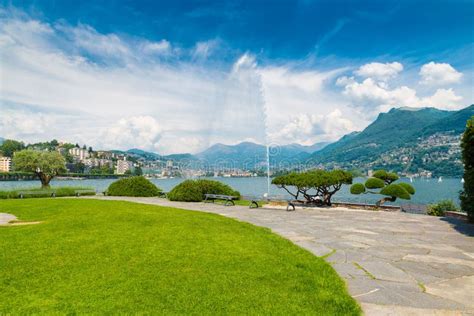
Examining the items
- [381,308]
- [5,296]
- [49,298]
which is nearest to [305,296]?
[381,308]

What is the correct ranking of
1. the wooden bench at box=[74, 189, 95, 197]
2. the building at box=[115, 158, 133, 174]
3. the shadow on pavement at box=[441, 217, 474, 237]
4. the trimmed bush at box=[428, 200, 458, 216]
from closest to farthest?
the shadow on pavement at box=[441, 217, 474, 237] < the trimmed bush at box=[428, 200, 458, 216] < the wooden bench at box=[74, 189, 95, 197] < the building at box=[115, 158, 133, 174]

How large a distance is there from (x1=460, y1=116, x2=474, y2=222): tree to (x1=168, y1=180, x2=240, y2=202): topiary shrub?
16729mm

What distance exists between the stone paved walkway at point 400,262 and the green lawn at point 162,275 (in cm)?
51

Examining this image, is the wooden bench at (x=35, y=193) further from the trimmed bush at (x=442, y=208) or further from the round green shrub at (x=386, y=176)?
the trimmed bush at (x=442, y=208)

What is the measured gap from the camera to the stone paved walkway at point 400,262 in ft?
15.1

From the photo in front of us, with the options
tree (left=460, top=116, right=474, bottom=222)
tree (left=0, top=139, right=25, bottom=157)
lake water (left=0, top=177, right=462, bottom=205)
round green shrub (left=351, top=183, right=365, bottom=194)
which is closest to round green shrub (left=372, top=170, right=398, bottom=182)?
lake water (left=0, top=177, right=462, bottom=205)

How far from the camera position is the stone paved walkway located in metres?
4.62

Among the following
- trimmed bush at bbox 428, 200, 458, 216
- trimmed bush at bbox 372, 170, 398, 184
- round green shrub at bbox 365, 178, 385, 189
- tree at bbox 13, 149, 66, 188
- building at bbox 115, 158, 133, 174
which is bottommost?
trimmed bush at bbox 428, 200, 458, 216

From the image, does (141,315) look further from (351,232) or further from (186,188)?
(186,188)

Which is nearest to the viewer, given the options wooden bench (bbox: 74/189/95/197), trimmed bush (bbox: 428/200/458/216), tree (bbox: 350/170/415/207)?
trimmed bush (bbox: 428/200/458/216)

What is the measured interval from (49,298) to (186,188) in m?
20.1

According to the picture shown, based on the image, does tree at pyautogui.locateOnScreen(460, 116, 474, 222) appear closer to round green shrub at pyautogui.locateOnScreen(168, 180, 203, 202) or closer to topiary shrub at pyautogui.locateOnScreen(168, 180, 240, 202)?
topiary shrub at pyautogui.locateOnScreen(168, 180, 240, 202)

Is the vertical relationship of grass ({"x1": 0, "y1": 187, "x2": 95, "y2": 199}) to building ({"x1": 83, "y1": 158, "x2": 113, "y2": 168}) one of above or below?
below

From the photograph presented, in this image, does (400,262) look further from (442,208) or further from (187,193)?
(187,193)
